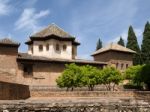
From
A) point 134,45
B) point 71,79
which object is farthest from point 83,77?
point 134,45

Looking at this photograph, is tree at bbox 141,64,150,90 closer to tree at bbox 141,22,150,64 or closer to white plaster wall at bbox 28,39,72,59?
white plaster wall at bbox 28,39,72,59

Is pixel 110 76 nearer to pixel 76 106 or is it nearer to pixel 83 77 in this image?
pixel 83 77

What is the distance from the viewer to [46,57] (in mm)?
43156

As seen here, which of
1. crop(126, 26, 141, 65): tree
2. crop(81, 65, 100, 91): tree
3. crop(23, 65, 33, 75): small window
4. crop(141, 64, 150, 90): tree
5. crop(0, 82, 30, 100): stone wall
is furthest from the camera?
crop(126, 26, 141, 65): tree

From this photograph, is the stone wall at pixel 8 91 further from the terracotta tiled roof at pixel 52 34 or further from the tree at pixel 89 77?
the terracotta tiled roof at pixel 52 34

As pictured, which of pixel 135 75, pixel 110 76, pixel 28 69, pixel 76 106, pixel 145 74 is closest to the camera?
pixel 76 106

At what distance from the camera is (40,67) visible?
1560 inches

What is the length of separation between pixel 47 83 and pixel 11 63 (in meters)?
5.24

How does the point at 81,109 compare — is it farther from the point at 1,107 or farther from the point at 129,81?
the point at 129,81

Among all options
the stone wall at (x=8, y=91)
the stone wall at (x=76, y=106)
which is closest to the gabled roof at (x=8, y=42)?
the stone wall at (x=8, y=91)

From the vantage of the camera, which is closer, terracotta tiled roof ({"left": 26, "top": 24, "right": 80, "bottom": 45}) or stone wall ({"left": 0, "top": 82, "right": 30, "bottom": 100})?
stone wall ({"left": 0, "top": 82, "right": 30, "bottom": 100})

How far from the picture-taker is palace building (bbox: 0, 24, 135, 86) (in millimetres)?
37969

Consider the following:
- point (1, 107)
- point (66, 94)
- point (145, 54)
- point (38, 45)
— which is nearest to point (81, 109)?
point (1, 107)

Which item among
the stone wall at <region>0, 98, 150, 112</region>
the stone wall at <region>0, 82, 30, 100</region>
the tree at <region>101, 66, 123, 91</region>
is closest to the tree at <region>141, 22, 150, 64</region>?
the tree at <region>101, 66, 123, 91</region>
